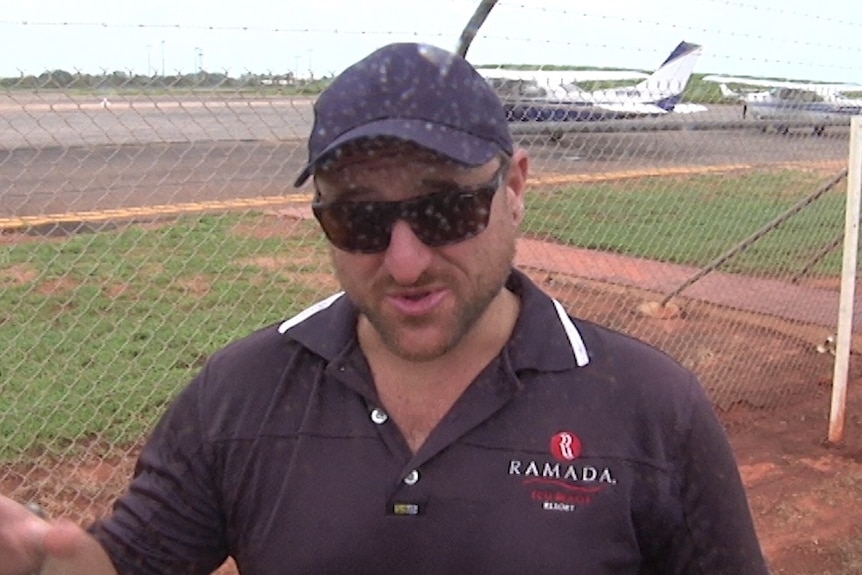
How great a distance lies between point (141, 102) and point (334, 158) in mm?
2589

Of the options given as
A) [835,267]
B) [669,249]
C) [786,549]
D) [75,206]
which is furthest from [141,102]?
[835,267]

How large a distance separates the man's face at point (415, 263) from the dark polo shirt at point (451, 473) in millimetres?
106

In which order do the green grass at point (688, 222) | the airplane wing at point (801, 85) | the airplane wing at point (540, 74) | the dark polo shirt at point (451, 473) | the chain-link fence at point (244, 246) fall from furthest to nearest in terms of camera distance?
the green grass at point (688, 222), the airplane wing at point (801, 85), the airplane wing at point (540, 74), the chain-link fence at point (244, 246), the dark polo shirt at point (451, 473)

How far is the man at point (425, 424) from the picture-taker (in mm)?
1648

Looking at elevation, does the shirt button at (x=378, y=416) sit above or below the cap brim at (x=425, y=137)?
below

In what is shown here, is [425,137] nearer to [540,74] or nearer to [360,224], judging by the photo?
[360,224]

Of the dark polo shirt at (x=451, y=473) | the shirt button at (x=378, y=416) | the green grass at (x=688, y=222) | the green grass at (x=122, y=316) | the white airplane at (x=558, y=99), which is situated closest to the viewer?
the dark polo shirt at (x=451, y=473)

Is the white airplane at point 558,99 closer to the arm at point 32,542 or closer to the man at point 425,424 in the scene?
the man at point 425,424

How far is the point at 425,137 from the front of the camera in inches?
65.1

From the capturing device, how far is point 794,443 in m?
5.81

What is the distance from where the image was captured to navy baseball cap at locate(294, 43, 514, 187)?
1664mm

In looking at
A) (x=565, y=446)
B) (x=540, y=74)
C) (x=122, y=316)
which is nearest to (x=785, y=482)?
(x=540, y=74)

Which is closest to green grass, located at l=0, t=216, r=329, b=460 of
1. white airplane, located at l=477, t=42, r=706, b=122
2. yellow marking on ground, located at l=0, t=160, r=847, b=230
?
yellow marking on ground, located at l=0, t=160, r=847, b=230

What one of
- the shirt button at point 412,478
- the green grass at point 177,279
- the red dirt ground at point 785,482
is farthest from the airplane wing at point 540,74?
the shirt button at point 412,478
